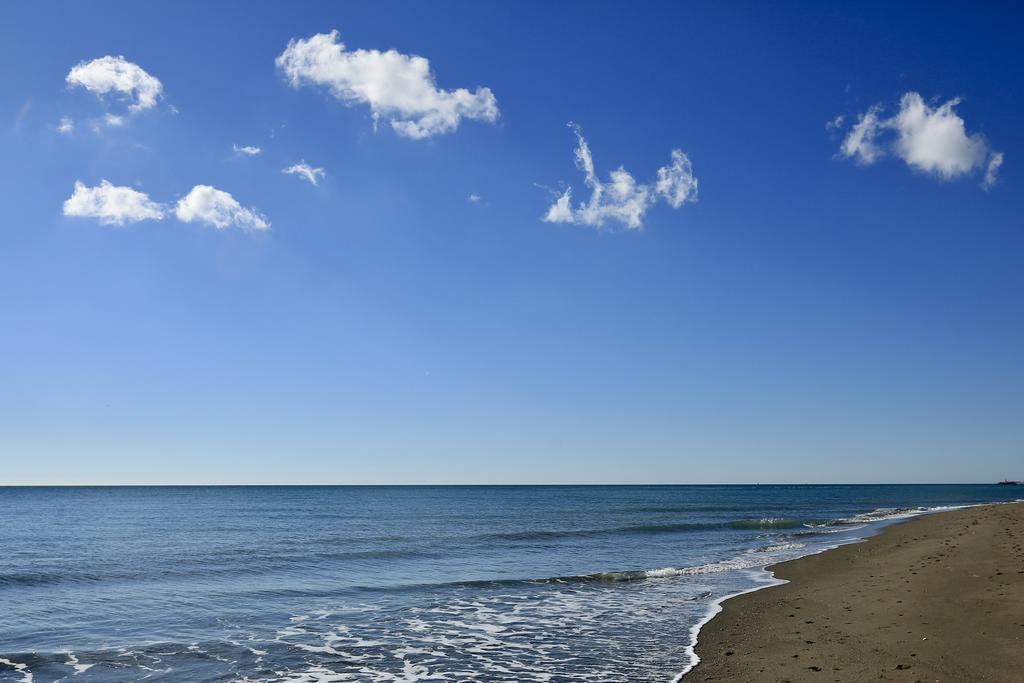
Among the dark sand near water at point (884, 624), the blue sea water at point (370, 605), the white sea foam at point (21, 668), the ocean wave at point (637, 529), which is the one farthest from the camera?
the ocean wave at point (637, 529)

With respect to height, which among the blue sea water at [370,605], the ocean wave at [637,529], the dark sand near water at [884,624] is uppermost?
the dark sand near water at [884,624]

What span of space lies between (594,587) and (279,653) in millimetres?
12273

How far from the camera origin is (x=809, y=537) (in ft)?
143

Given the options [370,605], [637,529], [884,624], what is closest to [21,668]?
[370,605]

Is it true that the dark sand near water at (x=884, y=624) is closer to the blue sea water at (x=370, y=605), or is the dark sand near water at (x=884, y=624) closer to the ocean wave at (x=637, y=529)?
the blue sea water at (x=370, y=605)

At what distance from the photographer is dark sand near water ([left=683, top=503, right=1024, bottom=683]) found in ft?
38.9

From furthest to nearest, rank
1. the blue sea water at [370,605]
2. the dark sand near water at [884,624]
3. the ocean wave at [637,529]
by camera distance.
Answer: the ocean wave at [637,529]
the blue sea water at [370,605]
the dark sand near water at [884,624]

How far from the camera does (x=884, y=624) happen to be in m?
15.2

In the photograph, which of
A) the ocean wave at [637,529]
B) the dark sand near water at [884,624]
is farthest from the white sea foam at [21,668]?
the ocean wave at [637,529]

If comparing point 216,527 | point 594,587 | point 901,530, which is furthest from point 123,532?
point 901,530

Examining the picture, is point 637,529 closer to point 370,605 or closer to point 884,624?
point 370,605

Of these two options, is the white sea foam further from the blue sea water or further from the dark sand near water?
the dark sand near water

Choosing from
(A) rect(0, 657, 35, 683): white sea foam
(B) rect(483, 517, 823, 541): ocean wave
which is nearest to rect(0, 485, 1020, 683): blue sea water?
(A) rect(0, 657, 35, 683): white sea foam

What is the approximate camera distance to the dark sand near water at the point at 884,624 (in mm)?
11844
